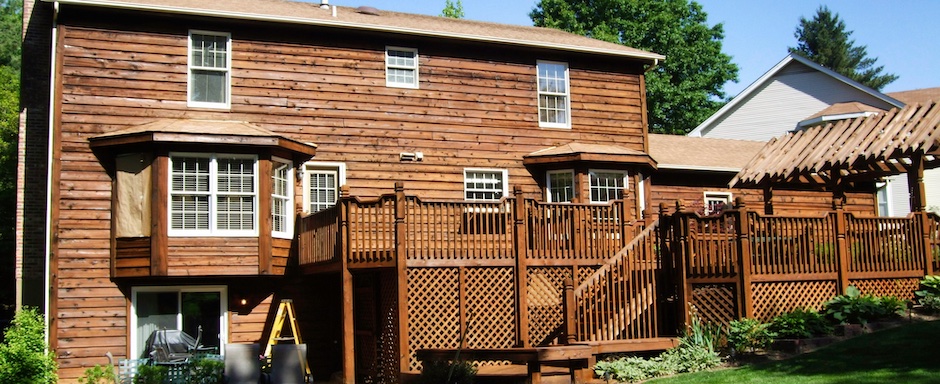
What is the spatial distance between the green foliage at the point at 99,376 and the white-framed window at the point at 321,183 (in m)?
5.14

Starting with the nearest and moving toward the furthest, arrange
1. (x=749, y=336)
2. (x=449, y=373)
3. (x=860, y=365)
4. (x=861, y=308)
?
(x=860, y=365)
(x=449, y=373)
(x=749, y=336)
(x=861, y=308)

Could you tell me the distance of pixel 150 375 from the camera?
15.7 m

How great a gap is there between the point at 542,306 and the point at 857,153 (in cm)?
690

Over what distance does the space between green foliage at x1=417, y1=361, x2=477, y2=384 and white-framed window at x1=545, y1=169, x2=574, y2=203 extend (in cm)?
785

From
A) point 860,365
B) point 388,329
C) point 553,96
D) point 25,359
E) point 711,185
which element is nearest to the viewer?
point 860,365

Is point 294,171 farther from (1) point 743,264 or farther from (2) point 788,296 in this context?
(2) point 788,296

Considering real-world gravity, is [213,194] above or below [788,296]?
above

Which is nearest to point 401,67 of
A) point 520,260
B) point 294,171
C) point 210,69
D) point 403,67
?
point 403,67

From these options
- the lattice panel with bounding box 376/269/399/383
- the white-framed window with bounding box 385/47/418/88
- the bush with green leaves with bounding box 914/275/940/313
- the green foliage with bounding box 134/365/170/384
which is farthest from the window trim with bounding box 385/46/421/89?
the bush with green leaves with bounding box 914/275/940/313

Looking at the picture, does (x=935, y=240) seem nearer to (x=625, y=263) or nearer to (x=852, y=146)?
(x=852, y=146)

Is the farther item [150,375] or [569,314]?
[150,375]

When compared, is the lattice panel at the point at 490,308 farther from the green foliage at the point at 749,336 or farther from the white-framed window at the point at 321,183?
the white-framed window at the point at 321,183

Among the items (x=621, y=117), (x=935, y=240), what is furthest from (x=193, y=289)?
(x=935, y=240)

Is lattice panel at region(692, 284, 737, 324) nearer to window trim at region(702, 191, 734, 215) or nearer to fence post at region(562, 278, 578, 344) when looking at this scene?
fence post at region(562, 278, 578, 344)
